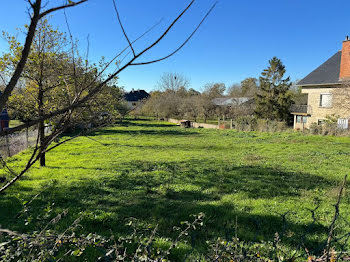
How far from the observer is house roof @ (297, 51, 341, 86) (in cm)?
2042

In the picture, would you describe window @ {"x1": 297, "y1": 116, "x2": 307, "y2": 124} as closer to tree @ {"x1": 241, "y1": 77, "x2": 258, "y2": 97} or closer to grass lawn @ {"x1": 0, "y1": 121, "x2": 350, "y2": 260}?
grass lawn @ {"x1": 0, "y1": 121, "x2": 350, "y2": 260}

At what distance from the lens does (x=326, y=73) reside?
21500 millimetres

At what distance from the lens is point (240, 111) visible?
32.9 meters

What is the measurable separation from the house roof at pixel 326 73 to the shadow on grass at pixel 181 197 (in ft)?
61.6

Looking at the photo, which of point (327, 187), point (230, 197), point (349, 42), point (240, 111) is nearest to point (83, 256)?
point (230, 197)

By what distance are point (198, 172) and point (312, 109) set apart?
20.6 metres

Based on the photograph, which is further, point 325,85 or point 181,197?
point 325,85

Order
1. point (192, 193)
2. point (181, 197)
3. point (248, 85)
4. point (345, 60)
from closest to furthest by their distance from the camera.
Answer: point (181, 197), point (192, 193), point (345, 60), point (248, 85)

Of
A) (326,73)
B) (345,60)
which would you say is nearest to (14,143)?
(345,60)

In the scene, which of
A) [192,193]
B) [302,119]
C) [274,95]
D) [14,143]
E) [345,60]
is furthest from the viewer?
[274,95]

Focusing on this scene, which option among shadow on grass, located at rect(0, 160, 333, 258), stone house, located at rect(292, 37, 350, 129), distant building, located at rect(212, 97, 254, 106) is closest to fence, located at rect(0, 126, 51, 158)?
shadow on grass, located at rect(0, 160, 333, 258)

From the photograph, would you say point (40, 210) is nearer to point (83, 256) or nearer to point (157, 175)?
point (83, 256)

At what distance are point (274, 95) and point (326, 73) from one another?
6696 mm

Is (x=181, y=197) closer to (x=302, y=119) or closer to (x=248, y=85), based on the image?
(x=302, y=119)
